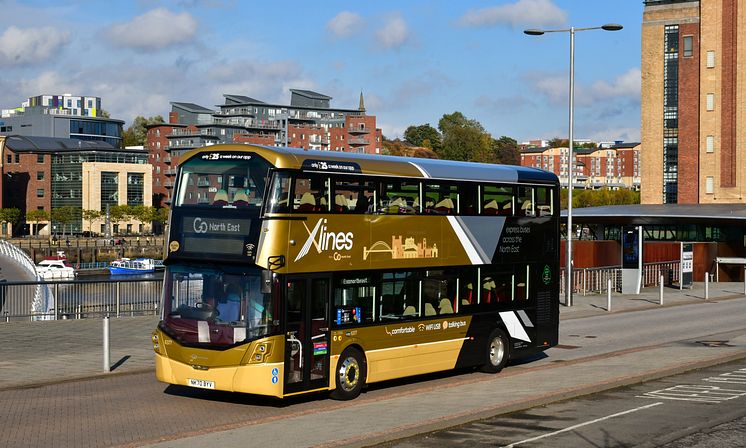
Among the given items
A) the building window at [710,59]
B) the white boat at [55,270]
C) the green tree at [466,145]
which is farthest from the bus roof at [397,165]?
the green tree at [466,145]

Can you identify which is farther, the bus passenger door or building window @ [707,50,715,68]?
building window @ [707,50,715,68]

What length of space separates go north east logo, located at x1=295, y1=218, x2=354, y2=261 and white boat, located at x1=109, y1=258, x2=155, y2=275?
319 feet

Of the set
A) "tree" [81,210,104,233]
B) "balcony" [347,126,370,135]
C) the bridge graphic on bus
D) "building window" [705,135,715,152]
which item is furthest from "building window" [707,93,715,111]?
"balcony" [347,126,370,135]

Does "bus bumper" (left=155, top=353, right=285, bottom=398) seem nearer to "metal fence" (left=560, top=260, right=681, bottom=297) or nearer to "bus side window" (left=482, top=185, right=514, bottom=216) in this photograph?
"bus side window" (left=482, top=185, right=514, bottom=216)

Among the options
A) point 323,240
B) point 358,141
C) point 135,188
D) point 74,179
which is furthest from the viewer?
point 358,141

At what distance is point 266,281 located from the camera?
602 inches

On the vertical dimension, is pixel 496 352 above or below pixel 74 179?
Answer: below

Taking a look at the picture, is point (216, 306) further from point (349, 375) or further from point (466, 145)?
point (466, 145)

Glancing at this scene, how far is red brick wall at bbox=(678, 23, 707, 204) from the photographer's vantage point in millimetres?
82938

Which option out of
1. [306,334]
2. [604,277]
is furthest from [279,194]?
[604,277]

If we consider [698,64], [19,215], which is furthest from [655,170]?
[19,215]

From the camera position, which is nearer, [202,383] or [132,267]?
[202,383]

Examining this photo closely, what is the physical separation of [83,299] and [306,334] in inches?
662

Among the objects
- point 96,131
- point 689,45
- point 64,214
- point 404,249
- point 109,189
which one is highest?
point 96,131
